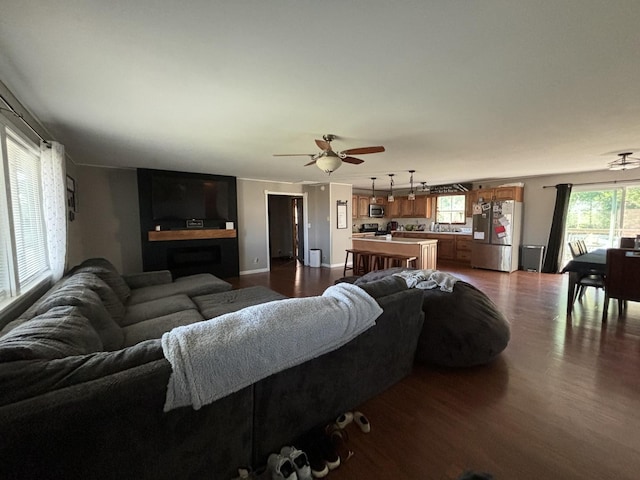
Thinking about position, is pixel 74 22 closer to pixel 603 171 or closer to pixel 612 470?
pixel 612 470

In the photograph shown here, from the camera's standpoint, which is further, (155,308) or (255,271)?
(255,271)

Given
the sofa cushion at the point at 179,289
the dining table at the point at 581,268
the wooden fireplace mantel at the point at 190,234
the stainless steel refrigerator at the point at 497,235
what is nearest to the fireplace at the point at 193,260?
the wooden fireplace mantel at the point at 190,234

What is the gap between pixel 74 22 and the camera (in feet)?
4.17

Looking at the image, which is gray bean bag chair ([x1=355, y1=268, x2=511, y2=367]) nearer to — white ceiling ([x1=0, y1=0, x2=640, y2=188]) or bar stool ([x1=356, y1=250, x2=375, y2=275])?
white ceiling ([x1=0, y1=0, x2=640, y2=188])

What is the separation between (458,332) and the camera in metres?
2.27

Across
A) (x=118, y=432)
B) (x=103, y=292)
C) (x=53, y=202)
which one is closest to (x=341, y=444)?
(x=118, y=432)

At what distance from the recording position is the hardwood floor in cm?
143

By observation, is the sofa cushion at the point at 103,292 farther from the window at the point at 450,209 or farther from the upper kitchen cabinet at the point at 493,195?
the window at the point at 450,209

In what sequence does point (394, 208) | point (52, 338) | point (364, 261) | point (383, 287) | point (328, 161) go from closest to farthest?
1. point (52, 338)
2. point (383, 287)
3. point (328, 161)
4. point (364, 261)
5. point (394, 208)

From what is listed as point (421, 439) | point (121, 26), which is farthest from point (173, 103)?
point (421, 439)

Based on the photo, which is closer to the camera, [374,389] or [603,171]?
→ [374,389]

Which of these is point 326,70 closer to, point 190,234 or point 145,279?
point 145,279

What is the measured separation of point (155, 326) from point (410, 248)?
185 inches

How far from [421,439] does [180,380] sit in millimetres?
1443
